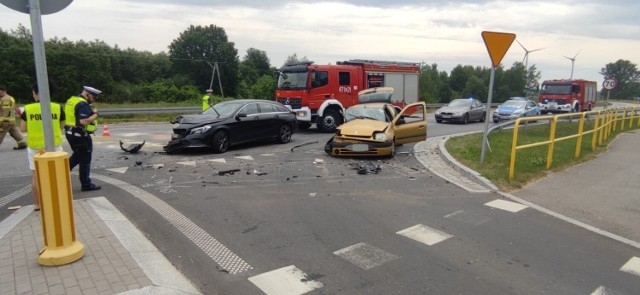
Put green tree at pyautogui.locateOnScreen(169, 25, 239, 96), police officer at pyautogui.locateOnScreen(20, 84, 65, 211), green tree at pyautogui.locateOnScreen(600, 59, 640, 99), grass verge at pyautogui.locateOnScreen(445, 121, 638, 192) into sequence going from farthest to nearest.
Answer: green tree at pyautogui.locateOnScreen(600, 59, 640, 99) → green tree at pyautogui.locateOnScreen(169, 25, 239, 96) → grass verge at pyautogui.locateOnScreen(445, 121, 638, 192) → police officer at pyautogui.locateOnScreen(20, 84, 65, 211)

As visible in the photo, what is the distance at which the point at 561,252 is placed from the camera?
179 inches

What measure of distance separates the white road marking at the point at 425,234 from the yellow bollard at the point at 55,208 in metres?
3.47

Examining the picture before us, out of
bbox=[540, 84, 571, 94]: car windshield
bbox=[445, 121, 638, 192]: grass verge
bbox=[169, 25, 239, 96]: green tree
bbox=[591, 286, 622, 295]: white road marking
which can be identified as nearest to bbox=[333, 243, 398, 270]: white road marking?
bbox=[591, 286, 622, 295]: white road marking

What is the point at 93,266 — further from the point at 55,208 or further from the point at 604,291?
the point at 604,291

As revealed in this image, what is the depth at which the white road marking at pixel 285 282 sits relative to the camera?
3541 millimetres

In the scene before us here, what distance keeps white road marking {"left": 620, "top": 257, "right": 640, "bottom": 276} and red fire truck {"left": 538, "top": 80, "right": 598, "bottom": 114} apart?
27977 mm

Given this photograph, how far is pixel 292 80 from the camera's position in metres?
15.8

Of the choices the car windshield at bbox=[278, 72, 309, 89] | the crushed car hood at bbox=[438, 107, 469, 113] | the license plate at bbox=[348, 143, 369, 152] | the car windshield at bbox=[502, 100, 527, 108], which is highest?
the car windshield at bbox=[278, 72, 309, 89]

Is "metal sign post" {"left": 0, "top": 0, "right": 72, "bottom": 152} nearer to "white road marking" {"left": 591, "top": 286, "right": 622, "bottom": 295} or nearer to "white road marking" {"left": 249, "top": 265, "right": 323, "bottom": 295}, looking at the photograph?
"white road marking" {"left": 249, "top": 265, "right": 323, "bottom": 295}

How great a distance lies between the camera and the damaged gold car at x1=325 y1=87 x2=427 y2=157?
9992 millimetres

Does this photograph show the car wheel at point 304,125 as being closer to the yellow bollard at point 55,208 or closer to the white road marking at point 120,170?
the white road marking at point 120,170

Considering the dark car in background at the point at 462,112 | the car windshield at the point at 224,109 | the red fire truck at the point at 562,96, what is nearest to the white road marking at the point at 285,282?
the car windshield at the point at 224,109

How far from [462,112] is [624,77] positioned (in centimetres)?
12860

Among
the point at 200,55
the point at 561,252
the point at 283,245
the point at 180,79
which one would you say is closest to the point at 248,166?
the point at 283,245
